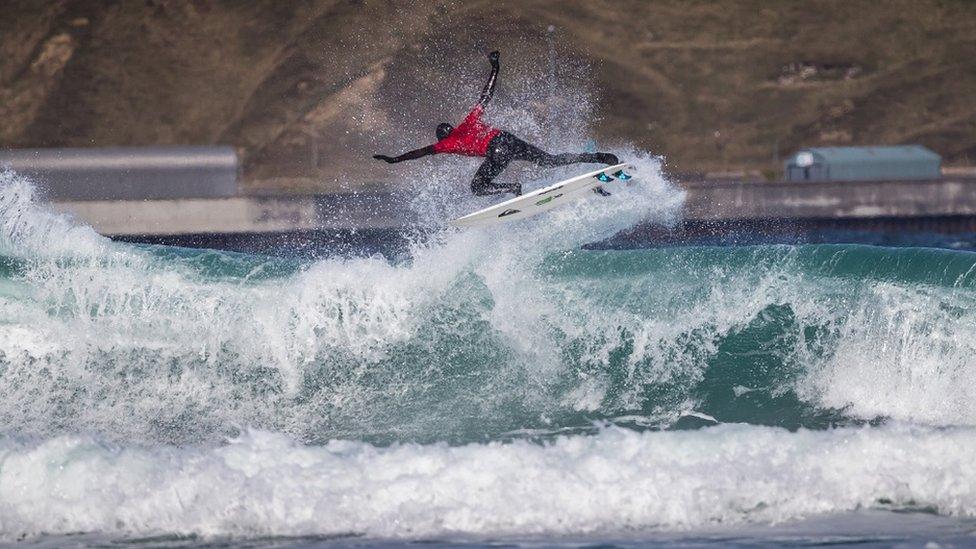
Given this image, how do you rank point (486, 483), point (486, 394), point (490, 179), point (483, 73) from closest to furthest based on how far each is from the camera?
1. point (486, 483)
2. point (486, 394)
3. point (490, 179)
4. point (483, 73)

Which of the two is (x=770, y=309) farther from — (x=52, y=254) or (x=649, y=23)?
(x=649, y=23)

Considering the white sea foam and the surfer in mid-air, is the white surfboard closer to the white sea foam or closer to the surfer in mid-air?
the surfer in mid-air

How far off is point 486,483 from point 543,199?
4602 millimetres

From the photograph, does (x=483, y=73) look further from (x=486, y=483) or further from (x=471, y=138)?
(x=486, y=483)

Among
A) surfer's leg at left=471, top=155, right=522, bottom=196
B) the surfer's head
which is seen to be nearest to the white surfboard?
surfer's leg at left=471, top=155, right=522, bottom=196

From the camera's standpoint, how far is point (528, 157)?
472 inches

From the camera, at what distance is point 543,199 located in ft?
39.9

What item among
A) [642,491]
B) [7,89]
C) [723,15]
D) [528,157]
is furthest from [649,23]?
[642,491]

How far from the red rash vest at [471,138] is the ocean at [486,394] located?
0.99 m

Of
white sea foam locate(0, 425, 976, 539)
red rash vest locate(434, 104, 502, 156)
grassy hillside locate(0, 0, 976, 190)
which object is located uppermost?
→ grassy hillside locate(0, 0, 976, 190)

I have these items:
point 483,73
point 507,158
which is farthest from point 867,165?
point 483,73

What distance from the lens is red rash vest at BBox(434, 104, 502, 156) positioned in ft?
38.5

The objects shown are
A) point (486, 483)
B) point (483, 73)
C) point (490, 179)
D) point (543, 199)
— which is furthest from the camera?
point (483, 73)

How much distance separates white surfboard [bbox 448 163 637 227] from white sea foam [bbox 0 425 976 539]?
371cm
